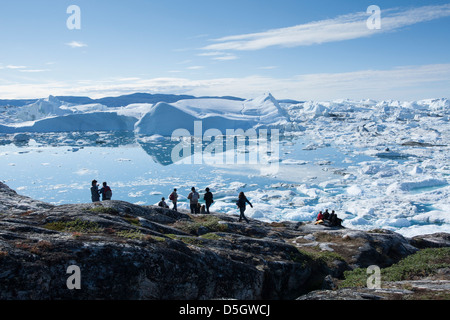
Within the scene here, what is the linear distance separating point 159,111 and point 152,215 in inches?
2528

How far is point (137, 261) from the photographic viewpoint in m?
5.57

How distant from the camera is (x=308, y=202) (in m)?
27.9

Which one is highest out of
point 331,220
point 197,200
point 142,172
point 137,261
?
point 137,261

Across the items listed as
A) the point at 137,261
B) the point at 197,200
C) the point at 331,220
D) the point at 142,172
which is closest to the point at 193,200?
the point at 197,200

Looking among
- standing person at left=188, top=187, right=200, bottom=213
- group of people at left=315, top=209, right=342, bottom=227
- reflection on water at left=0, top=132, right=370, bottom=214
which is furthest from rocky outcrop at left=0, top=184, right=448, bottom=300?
reflection on water at left=0, top=132, right=370, bottom=214

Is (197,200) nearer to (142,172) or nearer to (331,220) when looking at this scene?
(331,220)

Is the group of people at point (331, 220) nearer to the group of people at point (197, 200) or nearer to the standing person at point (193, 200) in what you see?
the group of people at point (197, 200)

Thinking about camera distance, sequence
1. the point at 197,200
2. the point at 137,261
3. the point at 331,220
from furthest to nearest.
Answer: the point at 331,220
the point at 197,200
the point at 137,261

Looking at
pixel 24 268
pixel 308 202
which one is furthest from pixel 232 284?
pixel 308 202

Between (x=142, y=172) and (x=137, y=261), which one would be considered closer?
(x=137, y=261)

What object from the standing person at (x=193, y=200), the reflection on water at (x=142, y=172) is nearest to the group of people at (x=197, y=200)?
the standing person at (x=193, y=200)

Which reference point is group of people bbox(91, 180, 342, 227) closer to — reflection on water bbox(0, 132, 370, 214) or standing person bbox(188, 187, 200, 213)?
standing person bbox(188, 187, 200, 213)
